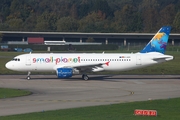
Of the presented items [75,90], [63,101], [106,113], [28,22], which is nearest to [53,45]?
[28,22]

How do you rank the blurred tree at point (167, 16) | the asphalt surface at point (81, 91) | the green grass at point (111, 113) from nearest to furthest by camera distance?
1. the green grass at point (111, 113)
2. the asphalt surface at point (81, 91)
3. the blurred tree at point (167, 16)

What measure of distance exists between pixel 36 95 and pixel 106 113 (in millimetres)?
12202

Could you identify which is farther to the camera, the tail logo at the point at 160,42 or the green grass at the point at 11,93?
the tail logo at the point at 160,42

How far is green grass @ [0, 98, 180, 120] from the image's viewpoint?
28.8 m

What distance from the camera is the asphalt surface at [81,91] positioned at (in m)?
35.8

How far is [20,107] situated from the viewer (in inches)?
1346

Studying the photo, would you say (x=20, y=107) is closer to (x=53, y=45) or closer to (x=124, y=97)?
(x=124, y=97)

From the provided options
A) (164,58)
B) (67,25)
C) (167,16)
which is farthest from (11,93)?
(167,16)

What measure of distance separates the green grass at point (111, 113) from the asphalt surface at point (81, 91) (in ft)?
6.76

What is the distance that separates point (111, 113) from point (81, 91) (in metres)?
14.5

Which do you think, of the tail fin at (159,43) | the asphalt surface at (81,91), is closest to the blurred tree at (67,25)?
the asphalt surface at (81,91)

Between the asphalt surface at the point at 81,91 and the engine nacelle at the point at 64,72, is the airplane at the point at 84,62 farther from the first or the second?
the asphalt surface at the point at 81,91

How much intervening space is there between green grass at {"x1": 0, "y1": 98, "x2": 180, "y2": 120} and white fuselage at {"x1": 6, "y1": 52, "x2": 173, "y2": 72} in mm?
21661

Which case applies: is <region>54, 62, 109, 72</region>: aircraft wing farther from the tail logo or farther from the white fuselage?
the tail logo
